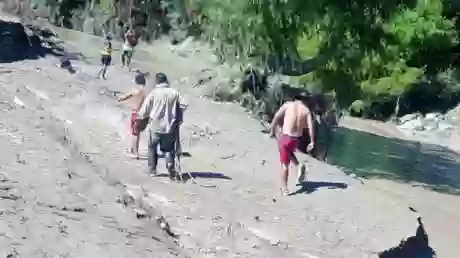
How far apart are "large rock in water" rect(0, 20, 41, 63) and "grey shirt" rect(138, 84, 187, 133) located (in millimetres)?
15183

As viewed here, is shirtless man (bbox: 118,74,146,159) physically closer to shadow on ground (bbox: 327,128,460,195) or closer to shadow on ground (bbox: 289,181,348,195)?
shadow on ground (bbox: 289,181,348,195)

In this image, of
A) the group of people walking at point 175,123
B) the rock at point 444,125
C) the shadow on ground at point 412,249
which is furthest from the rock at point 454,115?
the group of people walking at point 175,123

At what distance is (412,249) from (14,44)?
19.4 m

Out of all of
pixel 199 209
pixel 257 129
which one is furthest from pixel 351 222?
pixel 257 129

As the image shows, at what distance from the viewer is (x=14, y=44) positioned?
29.4m

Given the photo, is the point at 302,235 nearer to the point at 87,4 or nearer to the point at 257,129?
the point at 257,129

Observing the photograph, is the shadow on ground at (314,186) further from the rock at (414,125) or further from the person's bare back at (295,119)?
the rock at (414,125)

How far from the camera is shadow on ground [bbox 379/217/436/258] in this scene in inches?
486

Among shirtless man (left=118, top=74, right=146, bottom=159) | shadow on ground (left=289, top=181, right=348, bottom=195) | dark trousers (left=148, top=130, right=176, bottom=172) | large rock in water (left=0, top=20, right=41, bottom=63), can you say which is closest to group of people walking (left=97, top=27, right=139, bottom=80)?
large rock in water (left=0, top=20, right=41, bottom=63)

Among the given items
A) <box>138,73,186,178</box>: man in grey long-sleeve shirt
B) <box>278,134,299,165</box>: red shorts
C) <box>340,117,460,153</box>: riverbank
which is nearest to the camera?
<box>278,134,299,165</box>: red shorts

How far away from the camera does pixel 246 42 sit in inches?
963

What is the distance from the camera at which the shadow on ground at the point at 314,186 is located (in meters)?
14.8

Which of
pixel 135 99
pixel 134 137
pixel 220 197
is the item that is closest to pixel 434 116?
pixel 134 137

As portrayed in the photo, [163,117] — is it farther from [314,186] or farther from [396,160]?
[396,160]
